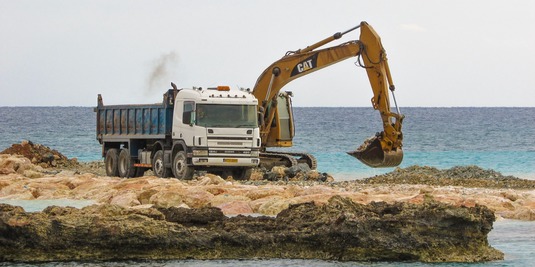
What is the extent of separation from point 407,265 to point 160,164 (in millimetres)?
17318

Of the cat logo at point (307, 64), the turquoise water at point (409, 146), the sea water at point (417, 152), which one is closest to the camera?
the sea water at point (417, 152)

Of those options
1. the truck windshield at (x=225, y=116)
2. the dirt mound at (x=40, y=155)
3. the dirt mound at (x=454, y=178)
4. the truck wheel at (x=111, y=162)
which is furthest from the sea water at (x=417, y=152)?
the dirt mound at (x=40, y=155)

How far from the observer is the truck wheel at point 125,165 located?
34.7 metres

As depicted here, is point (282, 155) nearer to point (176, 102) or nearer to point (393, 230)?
point (176, 102)

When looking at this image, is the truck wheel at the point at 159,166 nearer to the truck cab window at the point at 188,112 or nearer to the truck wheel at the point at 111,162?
the truck cab window at the point at 188,112

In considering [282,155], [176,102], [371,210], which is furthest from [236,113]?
[371,210]

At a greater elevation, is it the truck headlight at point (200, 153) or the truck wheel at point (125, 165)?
the truck headlight at point (200, 153)

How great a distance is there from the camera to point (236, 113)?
31109mm

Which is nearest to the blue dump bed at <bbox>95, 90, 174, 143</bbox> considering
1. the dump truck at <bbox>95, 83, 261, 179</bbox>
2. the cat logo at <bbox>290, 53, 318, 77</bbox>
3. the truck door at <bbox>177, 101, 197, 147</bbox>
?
the dump truck at <bbox>95, 83, 261, 179</bbox>

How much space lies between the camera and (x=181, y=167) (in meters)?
31.9

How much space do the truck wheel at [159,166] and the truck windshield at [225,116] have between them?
107 inches

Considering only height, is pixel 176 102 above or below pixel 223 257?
above

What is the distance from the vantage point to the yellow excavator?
1272 inches

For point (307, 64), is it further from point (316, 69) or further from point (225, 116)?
point (225, 116)
